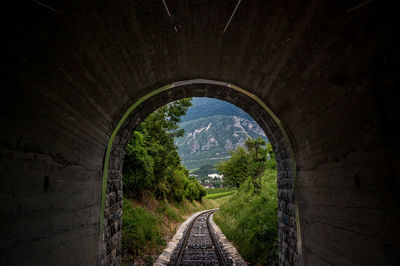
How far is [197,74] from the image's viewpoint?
15.1ft

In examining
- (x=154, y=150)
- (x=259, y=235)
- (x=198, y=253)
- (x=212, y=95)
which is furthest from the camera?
(x=154, y=150)

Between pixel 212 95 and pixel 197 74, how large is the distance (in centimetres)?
126

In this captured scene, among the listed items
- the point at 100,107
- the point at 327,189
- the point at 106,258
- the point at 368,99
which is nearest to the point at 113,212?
the point at 106,258

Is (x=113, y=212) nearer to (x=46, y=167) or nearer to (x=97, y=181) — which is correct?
(x=97, y=181)

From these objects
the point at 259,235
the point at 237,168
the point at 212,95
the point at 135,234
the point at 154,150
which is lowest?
the point at 259,235

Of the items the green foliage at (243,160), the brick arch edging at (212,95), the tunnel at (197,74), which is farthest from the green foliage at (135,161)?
the green foliage at (243,160)

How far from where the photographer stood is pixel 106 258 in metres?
4.39

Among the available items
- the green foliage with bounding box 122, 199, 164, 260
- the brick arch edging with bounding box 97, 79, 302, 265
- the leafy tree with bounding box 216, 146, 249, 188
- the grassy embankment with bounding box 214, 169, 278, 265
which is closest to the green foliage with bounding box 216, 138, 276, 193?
the leafy tree with bounding box 216, 146, 249, 188

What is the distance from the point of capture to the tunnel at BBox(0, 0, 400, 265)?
83.2 inches

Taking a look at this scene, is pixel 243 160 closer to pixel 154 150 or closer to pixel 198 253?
pixel 154 150

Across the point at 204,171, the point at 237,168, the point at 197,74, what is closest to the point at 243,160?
the point at 237,168

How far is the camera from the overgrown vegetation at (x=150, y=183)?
766 cm

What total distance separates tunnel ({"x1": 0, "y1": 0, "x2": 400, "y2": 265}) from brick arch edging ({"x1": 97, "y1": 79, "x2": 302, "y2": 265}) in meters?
0.10

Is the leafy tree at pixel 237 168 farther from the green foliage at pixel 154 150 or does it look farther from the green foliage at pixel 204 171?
the green foliage at pixel 204 171
